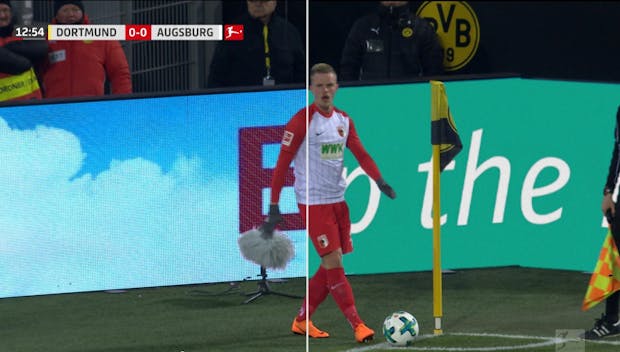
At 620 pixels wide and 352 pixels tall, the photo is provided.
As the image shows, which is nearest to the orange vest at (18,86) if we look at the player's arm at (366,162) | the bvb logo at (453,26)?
the player's arm at (366,162)

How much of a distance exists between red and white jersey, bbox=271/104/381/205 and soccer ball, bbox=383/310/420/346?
1064mm

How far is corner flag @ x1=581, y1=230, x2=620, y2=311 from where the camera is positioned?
39.8 ft

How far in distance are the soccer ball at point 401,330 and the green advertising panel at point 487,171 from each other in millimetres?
2768

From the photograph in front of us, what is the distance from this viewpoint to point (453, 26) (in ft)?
59.5

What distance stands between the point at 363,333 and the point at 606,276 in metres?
1.79

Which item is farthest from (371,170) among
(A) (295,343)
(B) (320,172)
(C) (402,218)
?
(C) (402,218)

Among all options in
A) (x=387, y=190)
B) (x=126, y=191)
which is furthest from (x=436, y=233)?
(x=126, y=191)

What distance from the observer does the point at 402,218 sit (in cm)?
1476

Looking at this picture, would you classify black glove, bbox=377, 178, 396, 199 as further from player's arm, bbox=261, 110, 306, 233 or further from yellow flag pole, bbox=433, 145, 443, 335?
player's arm, bbox=261, 110, 306, 233

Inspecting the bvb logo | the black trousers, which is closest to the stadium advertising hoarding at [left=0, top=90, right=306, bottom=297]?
the black trousers

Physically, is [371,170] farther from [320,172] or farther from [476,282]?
[476,282]

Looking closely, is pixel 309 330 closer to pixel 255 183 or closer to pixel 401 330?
pixel 401 330

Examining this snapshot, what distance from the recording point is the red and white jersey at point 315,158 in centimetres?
1238

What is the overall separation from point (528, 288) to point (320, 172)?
8.98 feet
